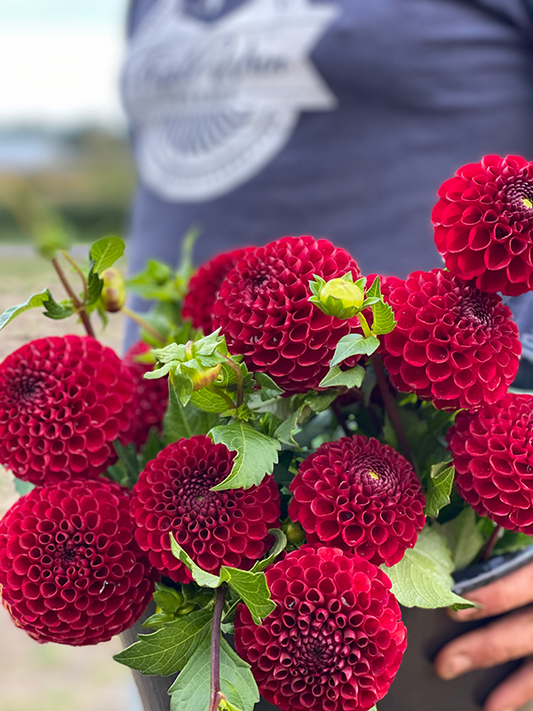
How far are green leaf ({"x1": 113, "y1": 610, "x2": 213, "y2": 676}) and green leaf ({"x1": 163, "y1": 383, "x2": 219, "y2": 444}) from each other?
70 millimetres

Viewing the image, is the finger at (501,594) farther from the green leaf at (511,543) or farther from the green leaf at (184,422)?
the green leaf at (184,422)

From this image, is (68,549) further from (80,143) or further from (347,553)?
(80,143)

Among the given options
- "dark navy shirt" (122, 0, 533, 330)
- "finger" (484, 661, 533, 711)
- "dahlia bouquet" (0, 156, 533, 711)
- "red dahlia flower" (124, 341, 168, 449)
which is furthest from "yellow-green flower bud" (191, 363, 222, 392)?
"dark navy shirt" (122, 0, 533, 330)

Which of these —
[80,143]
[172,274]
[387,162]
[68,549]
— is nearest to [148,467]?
[68,549]

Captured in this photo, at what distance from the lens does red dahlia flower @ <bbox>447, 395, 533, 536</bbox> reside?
199 millimetres

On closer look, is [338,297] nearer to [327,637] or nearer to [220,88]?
[327,637]

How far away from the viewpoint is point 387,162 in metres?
0.61

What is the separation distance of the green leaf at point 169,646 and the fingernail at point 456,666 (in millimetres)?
107

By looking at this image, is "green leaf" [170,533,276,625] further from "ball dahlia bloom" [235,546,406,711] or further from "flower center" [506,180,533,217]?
"flower center" [506,180,533,217]

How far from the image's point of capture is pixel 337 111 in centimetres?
62

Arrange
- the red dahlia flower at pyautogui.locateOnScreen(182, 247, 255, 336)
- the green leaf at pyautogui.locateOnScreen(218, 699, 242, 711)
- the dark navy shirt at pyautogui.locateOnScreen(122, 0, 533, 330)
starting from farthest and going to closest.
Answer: the dark navy shirt at pyautogui.locateOnScreen(122, 0, 533, 330), the red dahlia flower at pyautogui.locateOnScreen(182, 247, 255, 336), the green leaf at pyautogui.locateOnScreen(218, 699, 242, 711)

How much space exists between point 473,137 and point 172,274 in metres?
0.39

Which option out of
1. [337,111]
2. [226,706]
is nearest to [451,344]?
[226,706]

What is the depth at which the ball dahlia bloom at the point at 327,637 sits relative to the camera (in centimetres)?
17
